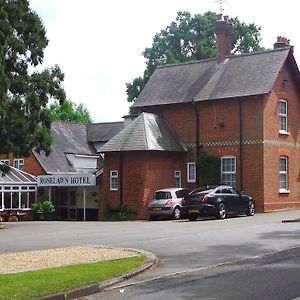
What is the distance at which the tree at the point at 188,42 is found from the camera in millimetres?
65562

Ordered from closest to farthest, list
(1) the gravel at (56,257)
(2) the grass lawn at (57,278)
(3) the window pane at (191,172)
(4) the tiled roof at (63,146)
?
(2) the grass lawn at (57,278)
(1) the gravel at (56,257)
(3) the window pane at (191,172)
(4) the tiled roof at (63,146)

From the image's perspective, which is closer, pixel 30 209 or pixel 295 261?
pixel 295 261

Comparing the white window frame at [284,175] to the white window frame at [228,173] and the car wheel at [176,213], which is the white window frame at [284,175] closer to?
the white window frame at [228,173]

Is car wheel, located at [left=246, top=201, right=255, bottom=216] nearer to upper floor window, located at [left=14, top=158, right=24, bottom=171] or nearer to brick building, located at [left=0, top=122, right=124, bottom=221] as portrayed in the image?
brick building, located at [left=0, top=122, right=124, bottom=221]

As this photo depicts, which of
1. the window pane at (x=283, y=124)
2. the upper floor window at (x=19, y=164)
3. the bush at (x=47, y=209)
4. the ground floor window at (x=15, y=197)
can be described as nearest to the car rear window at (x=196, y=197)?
the window pane at (x=283, y=124)

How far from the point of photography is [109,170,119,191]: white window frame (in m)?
37.0

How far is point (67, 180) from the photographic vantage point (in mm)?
40531

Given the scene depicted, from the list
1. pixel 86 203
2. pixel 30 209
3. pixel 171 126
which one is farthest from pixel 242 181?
pixel 30 209

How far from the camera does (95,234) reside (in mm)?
23453

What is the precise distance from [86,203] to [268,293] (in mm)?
33272

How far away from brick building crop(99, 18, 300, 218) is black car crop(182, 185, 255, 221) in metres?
4.35

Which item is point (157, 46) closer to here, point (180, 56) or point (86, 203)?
point (180, 56)

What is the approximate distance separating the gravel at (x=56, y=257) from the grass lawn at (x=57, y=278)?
706 millimetres

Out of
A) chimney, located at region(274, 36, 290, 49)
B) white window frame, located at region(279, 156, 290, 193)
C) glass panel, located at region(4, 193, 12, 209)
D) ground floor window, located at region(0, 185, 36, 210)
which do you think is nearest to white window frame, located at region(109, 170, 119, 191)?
ground floor window, located at region(0, 185, 36, 210)
